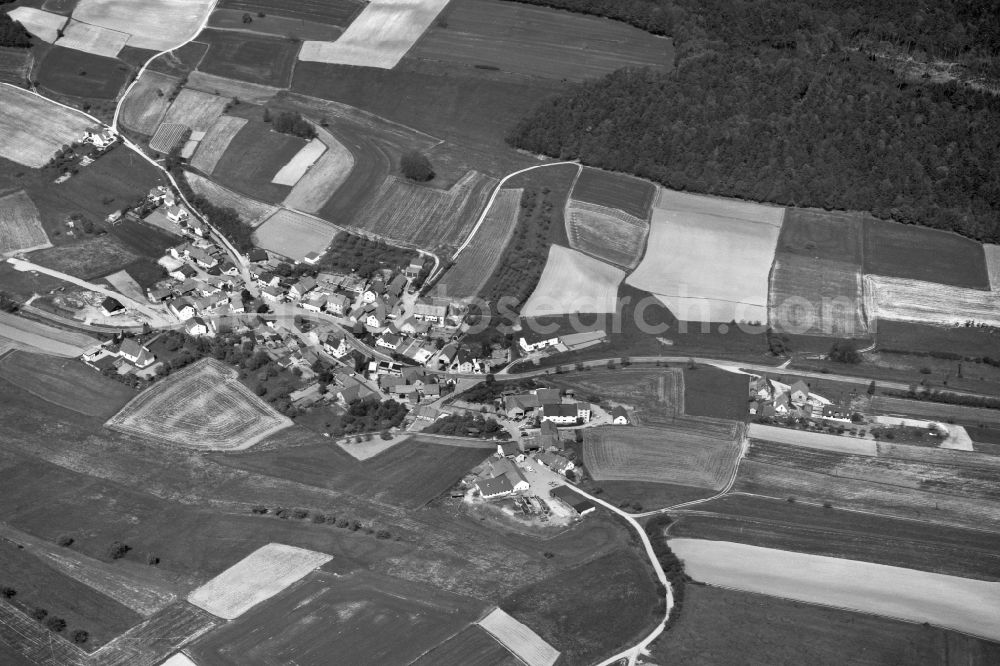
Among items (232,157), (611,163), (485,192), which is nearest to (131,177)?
(232,157)

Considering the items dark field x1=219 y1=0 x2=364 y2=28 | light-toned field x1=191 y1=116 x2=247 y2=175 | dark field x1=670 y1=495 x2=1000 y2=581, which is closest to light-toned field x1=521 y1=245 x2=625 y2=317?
dark field x1=670 y1=495 x2=1000 y2=581

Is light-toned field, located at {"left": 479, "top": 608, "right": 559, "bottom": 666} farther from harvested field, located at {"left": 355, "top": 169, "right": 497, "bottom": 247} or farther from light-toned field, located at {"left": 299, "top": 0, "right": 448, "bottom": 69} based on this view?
light-toned field, located at {"left": 299, "top": 0, "right": 448, "bottom": 69}

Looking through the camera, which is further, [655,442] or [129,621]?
[655,442]

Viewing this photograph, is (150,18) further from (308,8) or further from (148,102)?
(148,102)

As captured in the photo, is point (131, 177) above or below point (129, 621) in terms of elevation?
above

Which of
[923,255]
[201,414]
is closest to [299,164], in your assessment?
[201,414]

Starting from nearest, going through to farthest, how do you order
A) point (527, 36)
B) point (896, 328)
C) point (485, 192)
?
point (896, 328), point (485, 192), point (527, 36)

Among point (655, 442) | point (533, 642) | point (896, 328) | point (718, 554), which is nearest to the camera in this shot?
point (533, 642)

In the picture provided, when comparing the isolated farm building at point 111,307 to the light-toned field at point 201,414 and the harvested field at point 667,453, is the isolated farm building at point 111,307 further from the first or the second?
the harvested field at point 667,453

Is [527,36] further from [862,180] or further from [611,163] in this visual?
[862,180]
